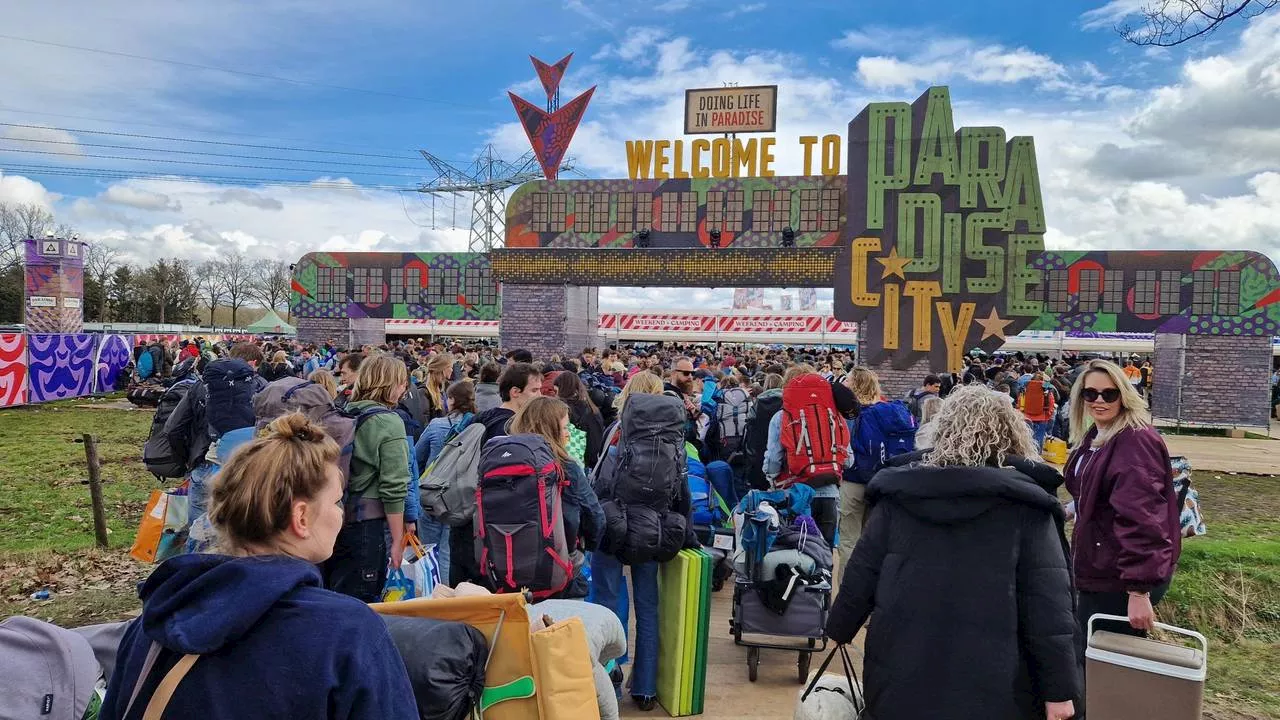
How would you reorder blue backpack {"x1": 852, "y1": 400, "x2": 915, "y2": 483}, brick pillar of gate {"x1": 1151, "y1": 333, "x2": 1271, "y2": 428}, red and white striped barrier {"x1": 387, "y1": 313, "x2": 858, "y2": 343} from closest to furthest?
blue backpack {"x1": 852, "y1": 400, "x2": 915, "y2": 483} < brick pillar of gate {"x1": 1151, "y1": 333, "x2": 1271, "y2": 428} < red and white striped barrier {"x1": 387, "y1": 313, "x2": 858, "y2": 343}

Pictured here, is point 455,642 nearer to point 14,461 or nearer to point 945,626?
point 945,626

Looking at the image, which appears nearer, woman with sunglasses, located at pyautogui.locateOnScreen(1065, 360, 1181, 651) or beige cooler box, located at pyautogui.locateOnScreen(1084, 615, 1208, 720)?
beige cooler box, located at pyautogui.locateOnScreen(1084, 615, 1208, 720)

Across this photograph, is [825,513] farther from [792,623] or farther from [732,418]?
[732,418]

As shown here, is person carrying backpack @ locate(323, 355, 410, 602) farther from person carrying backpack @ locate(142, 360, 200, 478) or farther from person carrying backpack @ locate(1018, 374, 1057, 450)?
person carrying backpack @ locate(1018, 374, 1057, 450)

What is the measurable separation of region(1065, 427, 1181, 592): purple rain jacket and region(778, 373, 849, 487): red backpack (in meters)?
2.60

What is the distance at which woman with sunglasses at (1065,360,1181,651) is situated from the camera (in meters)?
3.31

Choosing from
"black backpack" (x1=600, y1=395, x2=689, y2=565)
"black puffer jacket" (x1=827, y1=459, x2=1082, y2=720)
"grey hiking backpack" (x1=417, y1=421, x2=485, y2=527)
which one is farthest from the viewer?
"black backpack" (x1=600, y1=395, x2=689, y2=565)

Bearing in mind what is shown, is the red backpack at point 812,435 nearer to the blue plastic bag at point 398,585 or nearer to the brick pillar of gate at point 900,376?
the blue plastic bag at point 398,585

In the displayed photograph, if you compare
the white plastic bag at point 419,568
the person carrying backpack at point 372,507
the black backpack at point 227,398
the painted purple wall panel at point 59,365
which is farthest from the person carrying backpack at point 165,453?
the painted purple wall panel at point 59,365

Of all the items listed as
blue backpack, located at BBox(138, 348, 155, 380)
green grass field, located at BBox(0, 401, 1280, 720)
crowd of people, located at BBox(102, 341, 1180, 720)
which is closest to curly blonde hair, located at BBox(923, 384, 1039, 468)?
crowd of people, located at BBox(102, 341, 1180, 720)

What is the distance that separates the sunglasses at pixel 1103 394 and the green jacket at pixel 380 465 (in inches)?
142

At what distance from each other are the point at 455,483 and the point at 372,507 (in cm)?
49

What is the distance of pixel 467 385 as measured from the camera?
6211 millimetres

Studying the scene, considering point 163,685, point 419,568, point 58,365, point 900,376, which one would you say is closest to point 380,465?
point 419,568
